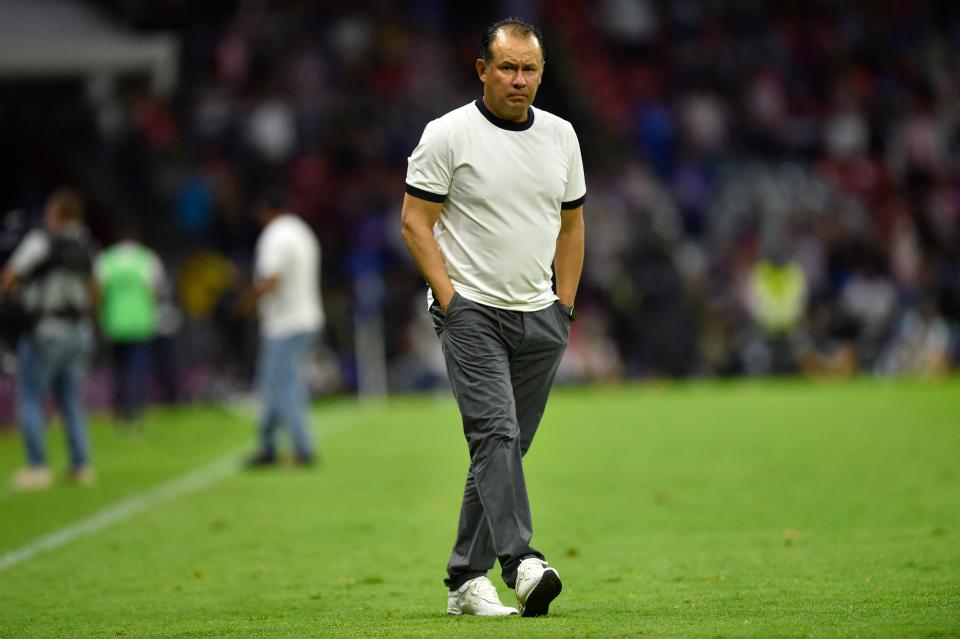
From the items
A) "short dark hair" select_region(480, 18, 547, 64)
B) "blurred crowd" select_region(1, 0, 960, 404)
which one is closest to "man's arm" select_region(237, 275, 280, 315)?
"short dark hair" select_region(480, 18, 547, 64)

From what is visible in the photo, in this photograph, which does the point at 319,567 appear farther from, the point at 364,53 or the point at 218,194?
the point at 364,53

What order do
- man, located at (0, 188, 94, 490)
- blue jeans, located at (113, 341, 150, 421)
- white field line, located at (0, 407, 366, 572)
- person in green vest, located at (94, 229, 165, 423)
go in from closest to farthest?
white field line, located at (0, 407, 366, 572), man, located at (0, 188, 94, 490), blue jeans, located at (113, 341, 150, 421), person in green vest, located at (94, 229, 165, 423)

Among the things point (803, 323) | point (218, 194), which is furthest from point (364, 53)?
point (803, 323)

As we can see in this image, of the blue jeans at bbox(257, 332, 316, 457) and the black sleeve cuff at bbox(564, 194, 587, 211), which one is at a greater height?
the black sleeve cuff at bbox(564, 194, 587, 211)

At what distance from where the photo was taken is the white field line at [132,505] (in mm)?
9969

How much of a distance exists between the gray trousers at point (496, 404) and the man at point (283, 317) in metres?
7.65

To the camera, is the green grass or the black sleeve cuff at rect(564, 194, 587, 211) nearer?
the green grass

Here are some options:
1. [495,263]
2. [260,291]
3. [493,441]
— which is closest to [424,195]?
[495,263]

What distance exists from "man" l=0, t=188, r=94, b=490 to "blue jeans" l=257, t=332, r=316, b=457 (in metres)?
1.57

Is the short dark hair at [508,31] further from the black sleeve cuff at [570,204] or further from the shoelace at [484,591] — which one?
the shoelace at [484,591]

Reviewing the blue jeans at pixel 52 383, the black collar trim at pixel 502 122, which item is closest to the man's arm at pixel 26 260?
the blue jeans at pixel 52 383

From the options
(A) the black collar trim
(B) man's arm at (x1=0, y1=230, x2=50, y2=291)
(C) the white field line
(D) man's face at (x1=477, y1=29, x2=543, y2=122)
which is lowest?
(C) the white field line

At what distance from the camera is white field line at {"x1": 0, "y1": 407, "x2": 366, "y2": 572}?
9.97 m

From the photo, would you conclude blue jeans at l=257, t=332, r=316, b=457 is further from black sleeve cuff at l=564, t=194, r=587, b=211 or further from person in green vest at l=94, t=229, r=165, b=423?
black sleeve cuff at l=564, t=194, r=587, b=211
